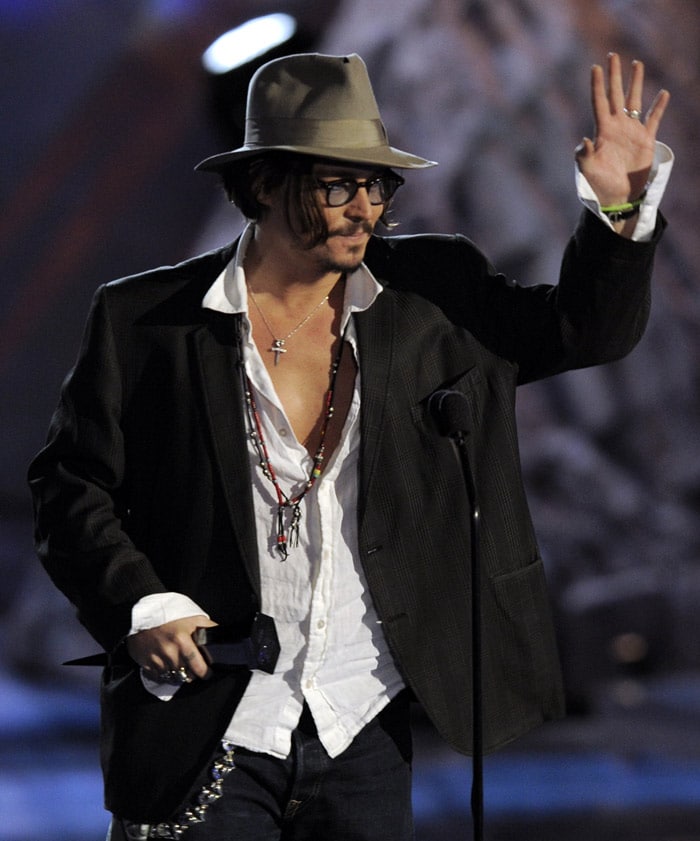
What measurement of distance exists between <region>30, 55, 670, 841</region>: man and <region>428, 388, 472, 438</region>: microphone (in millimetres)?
21

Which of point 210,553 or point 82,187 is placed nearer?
point 210,553

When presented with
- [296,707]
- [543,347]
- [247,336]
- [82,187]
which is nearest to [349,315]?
[247,336]

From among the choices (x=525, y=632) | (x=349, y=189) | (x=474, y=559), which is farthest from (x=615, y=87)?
(x=525, y=632)

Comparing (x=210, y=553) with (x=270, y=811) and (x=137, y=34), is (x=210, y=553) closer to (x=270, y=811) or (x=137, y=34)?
(x=270, y=811)

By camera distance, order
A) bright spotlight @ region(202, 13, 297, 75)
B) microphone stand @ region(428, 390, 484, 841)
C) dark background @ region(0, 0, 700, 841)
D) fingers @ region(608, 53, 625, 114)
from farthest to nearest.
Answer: bright spotlight @ region(202, 13, 297, 75) < dark background @ region(0, 0, 700, 841) < fingers @ region(608, 53, 625, 114) < microphone stand @ region(428, 390, 484, 841)

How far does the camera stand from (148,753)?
206 centimetres

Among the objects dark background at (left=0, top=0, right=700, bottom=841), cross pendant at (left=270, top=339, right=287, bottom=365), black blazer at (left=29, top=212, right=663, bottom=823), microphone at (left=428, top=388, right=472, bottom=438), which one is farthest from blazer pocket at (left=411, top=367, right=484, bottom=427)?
dark background at (left=0, top=0, right=700, bottom=841)

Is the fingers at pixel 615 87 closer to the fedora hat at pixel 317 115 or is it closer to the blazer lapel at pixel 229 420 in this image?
the fedora hat at pixel 317 115

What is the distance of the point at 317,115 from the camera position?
6.95ft

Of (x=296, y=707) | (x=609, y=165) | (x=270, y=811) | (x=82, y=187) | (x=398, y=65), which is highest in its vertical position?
(x=398, y=65)

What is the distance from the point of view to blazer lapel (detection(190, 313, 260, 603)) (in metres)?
2.03

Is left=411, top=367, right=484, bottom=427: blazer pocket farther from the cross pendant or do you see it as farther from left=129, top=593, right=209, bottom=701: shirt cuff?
left=129, top=593, right=209, bottom=701: shirt cuff

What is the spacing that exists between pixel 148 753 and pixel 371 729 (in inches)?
14.2

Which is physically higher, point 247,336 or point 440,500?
point 247,336
